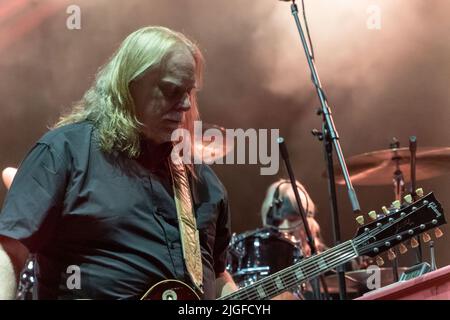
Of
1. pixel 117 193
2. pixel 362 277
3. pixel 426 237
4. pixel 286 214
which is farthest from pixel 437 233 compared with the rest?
pixel 286 214

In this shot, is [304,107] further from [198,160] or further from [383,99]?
[198,160]

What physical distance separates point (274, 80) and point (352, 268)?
1.47 metres

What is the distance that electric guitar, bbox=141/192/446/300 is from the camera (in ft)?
7.06

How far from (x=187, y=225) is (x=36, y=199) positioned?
0.51m

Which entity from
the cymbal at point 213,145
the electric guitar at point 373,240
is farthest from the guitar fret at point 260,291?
the cymbal at point 213,145

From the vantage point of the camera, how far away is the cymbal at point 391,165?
3564mm

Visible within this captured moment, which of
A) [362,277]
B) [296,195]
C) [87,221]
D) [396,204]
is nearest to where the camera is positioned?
[87,221]

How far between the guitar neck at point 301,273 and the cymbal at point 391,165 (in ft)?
3.95

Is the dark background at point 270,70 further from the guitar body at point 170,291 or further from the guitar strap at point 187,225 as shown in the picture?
the guitar body at point 170,291

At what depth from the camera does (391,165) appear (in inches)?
150

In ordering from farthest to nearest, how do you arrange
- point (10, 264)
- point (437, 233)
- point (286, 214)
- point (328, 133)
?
point (286, 214)
point (328, 133)
point (437, 233)
point (10, 264)

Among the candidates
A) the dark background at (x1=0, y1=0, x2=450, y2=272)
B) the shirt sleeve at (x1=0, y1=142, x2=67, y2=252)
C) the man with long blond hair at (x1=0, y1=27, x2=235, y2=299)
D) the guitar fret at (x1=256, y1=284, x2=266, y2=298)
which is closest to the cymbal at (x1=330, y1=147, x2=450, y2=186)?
the dark background at (x1=0, y1=0, x2=450, y2=272)

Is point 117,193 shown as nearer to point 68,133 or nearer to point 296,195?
point 68,133
